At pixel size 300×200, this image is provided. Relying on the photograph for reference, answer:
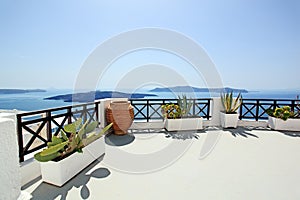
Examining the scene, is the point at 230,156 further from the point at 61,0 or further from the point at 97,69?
the point at 61,0

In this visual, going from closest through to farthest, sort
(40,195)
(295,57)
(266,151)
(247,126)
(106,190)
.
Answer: (40,195) → (106,190) → (266,151) → (247,126) → (295,57)

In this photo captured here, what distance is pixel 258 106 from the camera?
619 cm

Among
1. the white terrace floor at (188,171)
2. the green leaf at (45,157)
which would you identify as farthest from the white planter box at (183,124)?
the green leaf at (45,157)

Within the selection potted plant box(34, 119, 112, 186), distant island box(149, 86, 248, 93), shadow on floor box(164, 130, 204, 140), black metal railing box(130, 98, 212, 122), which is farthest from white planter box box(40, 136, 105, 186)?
distant island box(149, 86, 248, 93)

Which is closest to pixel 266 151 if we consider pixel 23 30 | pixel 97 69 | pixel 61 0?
pixel 97 69

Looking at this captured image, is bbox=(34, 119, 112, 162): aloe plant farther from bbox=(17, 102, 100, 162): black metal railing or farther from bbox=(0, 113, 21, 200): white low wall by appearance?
bbox=(0, 113, 21, 200): white low wall

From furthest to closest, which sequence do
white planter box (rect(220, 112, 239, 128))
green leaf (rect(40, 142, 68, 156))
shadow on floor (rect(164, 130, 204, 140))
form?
white planter box (rect(220, 112, 239, 128)) < shadow on floor (rect(164, 130, 204, 140)) < green leaf (rect(40, 142, 68, 156))

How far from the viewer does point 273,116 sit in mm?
5668

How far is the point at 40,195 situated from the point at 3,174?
175cm

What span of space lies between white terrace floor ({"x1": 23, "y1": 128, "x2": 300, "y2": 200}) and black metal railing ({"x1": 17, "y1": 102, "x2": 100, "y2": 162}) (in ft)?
2.20

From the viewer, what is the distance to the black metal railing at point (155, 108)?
608 cm

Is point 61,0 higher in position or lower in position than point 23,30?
higher

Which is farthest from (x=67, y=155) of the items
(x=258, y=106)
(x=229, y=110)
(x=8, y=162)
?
(x=258, y=106)

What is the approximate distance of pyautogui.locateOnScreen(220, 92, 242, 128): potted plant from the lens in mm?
5723
